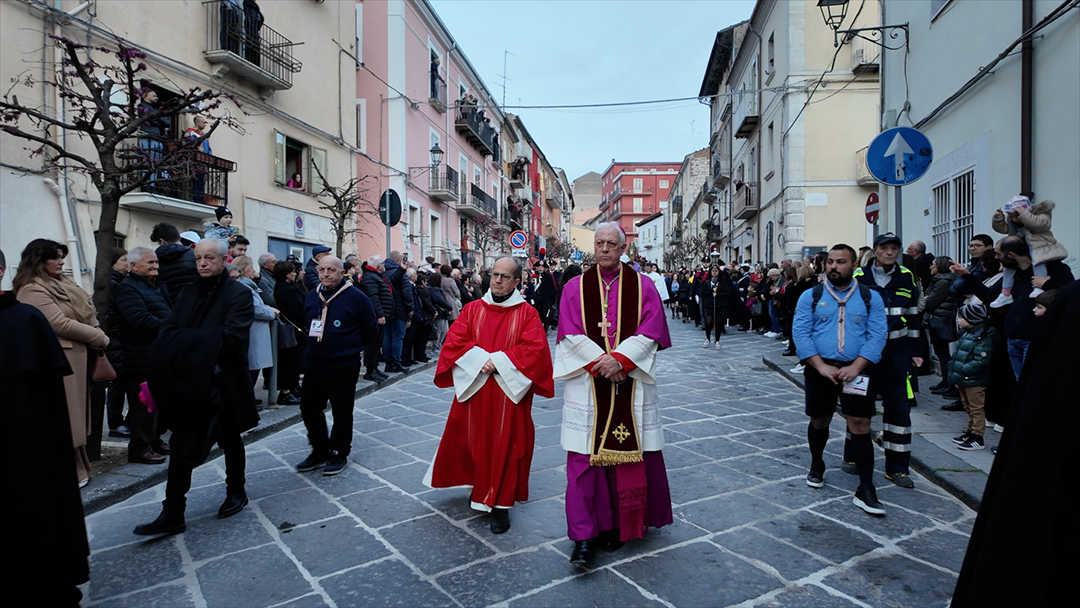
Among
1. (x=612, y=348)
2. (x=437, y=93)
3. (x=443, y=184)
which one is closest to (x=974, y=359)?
(x=612, y=348)

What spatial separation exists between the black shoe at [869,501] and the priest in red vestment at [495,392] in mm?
2090

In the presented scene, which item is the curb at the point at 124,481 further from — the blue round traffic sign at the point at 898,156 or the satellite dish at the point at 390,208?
the blue round traffic sign at the point at 898,156

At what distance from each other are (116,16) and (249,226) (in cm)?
473

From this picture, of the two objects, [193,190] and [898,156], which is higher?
[193,190]

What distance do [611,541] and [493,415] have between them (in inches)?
41.6

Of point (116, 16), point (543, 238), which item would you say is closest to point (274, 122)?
point (116, 16)

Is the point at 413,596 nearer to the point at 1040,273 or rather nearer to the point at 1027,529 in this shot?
the point at 1027,529

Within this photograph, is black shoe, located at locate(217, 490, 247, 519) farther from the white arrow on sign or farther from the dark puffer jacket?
the white arrow on sign

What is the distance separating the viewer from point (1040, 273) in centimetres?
483

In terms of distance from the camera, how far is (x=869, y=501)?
13.9 feet

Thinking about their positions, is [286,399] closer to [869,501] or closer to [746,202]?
[869,501]

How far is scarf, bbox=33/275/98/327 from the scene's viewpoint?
14.7 feet

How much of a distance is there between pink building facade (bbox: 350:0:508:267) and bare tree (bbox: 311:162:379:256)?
15.4 inches

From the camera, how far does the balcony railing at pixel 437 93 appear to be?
86.2 ft
